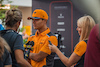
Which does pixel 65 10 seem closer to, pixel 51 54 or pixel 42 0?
pixel 42 0

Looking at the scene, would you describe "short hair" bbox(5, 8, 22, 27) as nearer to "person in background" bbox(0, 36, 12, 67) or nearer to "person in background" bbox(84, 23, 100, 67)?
"person in background" bbox(0, 36, 12, 67)

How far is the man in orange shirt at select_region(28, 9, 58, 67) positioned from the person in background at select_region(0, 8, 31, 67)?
0.46 metres

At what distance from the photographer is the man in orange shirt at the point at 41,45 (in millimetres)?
2057

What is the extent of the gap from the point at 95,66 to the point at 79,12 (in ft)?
10.0

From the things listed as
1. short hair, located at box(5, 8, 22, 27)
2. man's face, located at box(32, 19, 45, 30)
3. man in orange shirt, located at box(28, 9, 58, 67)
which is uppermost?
short hair, located at box(5, 8, 22, 27)

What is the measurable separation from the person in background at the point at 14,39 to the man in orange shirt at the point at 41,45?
464 millimetres

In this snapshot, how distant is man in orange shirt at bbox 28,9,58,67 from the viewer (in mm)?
2057

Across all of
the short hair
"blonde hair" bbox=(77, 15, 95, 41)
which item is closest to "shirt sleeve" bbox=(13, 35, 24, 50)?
the short hair

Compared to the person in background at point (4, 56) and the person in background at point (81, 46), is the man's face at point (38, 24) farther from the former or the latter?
the person in background at point (4, 56)

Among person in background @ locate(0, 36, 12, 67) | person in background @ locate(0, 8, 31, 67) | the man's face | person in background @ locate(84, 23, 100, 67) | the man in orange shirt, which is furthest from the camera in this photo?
the man's face

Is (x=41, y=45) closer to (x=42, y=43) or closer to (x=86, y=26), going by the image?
(x=42, y=43)

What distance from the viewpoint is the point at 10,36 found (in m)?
1.58

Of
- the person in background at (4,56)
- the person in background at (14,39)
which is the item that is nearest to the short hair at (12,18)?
the person in background at (14,39)

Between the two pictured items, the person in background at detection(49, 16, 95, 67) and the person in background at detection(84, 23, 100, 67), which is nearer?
the person in background at detection(84, 23, 100, 67)
